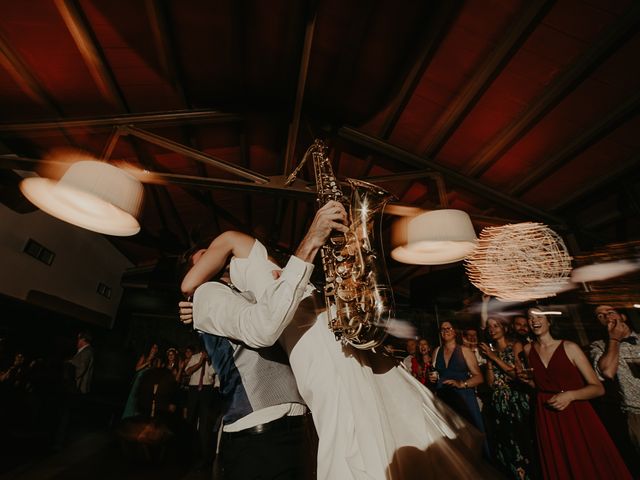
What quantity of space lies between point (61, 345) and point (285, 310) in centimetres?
821

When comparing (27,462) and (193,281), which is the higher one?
(193,281)

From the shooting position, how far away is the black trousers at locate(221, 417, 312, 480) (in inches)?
41.1

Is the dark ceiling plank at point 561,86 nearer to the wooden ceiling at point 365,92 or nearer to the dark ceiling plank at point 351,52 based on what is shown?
the wooden ceiling at point 365,92

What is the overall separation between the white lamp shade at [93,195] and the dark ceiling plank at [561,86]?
413 centimetres

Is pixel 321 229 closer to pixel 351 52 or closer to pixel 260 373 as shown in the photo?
pixel 260 373

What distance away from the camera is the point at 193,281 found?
141cm

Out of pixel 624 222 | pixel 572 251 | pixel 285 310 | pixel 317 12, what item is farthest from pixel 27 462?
pixel 624 222

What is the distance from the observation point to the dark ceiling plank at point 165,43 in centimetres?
249

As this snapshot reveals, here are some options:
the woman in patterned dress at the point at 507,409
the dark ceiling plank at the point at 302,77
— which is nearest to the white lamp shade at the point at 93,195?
the dark ceiling plank at the point at 302,77

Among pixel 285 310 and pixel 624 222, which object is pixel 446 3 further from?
pixel 624 222

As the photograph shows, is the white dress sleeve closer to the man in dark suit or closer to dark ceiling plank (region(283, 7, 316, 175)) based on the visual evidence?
dark ceiling plank (region(283, 7, 316, 175))

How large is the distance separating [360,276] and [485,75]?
2.71m

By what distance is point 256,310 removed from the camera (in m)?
1.08

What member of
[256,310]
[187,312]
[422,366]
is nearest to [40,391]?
[187,312]
